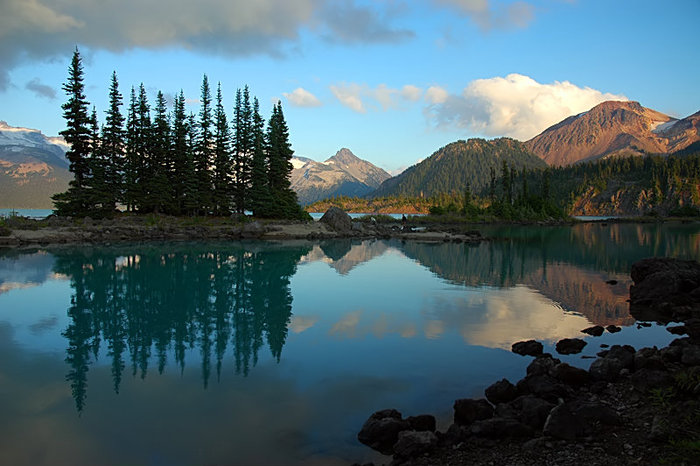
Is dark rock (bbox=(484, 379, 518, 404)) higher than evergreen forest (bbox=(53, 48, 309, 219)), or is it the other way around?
evergreen forest (bbox=(53, 48, 309, 219))

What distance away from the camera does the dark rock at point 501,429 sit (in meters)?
7.54

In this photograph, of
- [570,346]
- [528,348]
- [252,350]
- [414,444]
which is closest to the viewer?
[414,444]

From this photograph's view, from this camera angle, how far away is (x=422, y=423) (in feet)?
26.1

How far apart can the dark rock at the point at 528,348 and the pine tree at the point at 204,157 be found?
5604 centimetres

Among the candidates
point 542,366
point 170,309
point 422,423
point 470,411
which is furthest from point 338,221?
point 422,423

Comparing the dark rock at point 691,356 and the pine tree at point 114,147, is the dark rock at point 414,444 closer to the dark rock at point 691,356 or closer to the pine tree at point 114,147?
the dark rock at point 691,356

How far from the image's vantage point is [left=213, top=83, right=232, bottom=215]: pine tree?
213 feet

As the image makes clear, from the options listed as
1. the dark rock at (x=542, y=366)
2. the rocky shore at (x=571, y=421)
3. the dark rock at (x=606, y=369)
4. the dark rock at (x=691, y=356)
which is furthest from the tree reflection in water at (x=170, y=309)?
the dark rock at (x=691, y=356)

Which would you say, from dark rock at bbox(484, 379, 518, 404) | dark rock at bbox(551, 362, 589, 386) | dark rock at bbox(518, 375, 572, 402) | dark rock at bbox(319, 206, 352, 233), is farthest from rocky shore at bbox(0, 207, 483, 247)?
dark rock at bbox(551, 362, 589, 386)

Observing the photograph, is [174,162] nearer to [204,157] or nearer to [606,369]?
[204,157]

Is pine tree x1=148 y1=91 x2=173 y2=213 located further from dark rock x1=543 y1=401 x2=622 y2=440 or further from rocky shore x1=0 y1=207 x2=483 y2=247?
dark rock x1=543 y1=401 x2=622 y2=440

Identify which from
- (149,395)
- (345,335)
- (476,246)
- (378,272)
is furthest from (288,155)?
(149,395)

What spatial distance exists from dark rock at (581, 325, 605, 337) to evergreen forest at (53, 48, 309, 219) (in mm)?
53823

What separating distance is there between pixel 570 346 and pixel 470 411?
255 inches
